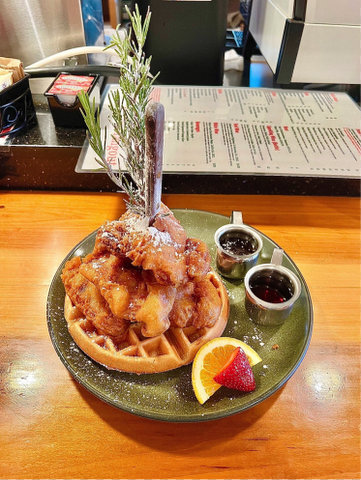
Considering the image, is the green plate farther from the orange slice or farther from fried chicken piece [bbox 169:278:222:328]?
fried chicken piece [bbox 169:278:222:328]

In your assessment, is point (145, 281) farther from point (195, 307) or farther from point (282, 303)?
point (282, 303)

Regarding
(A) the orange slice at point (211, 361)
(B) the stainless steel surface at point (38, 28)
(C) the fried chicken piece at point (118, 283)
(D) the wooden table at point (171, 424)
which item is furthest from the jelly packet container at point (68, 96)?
(A) the orange slice at point (211, 361)

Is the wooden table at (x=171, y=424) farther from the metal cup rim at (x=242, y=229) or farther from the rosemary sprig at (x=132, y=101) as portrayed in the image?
the rosemary sprig at (x=132, y=101)

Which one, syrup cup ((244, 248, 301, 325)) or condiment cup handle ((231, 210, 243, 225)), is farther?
condiment cup handle ((231, 210, 243, 225))

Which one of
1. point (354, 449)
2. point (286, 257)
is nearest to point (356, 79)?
point (286, 257)

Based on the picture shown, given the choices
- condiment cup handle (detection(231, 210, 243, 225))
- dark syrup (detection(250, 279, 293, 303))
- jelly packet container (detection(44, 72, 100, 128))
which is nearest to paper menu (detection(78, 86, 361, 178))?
jelly packet container (detection(44, 72, 100, 128))

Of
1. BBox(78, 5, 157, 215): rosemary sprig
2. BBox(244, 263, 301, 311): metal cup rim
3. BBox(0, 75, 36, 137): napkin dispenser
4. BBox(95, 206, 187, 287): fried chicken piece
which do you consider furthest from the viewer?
BBox(0, 75, 36, 137): napkin dispenser

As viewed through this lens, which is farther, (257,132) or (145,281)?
(257,132)

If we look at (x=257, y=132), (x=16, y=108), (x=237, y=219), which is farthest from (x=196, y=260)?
(x=16, y=108)
